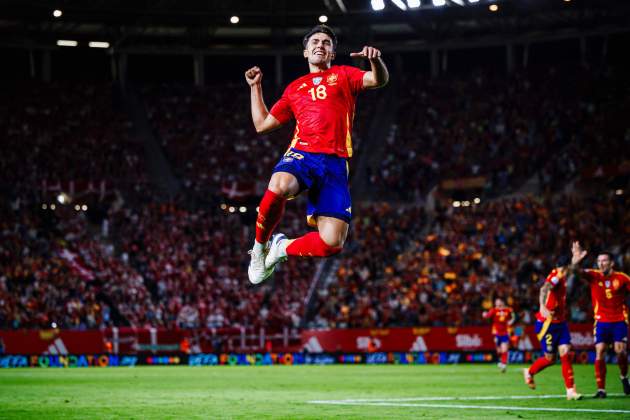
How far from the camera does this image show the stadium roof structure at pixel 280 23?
45.2m

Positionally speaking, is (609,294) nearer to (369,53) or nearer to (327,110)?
(327,110)

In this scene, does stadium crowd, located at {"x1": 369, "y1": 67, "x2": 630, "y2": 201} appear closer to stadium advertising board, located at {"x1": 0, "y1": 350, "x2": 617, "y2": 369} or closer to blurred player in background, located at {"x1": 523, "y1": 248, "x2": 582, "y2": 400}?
stadium advertising board, located at {"x1": 0, "y1": 350, "x2": 617, "y2": 369}

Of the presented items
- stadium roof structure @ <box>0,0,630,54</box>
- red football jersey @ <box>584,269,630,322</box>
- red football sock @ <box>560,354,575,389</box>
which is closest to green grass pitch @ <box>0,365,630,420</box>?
red football sock @ <box>560,354,575,389</box>

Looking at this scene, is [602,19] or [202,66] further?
[202,66]

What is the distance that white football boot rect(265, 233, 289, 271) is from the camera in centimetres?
983

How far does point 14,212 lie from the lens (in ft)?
134

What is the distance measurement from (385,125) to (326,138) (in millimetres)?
41190

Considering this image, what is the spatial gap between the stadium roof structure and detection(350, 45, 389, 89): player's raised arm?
32.7 meters

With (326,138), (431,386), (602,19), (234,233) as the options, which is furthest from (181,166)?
(326,138)

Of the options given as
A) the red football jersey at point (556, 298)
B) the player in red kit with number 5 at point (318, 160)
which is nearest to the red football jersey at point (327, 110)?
the player in red kit with number 5 at point (318, 160)

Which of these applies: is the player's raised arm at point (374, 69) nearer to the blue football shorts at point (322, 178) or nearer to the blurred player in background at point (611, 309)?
the blue football shorts at point (322, 178)

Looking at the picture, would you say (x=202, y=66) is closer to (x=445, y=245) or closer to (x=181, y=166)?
(x=181, y=166)

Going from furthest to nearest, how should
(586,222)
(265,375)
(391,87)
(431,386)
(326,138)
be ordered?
(391,87) < (586,222) < (265,375) < (431,386) < (326,138)

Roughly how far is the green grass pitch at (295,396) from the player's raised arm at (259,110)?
13.1 ft
